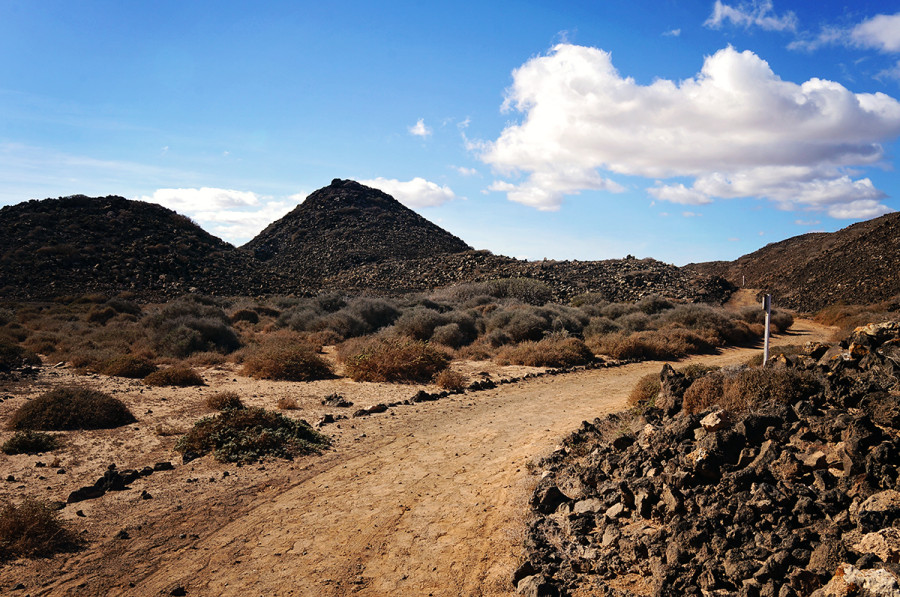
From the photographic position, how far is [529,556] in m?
4.82

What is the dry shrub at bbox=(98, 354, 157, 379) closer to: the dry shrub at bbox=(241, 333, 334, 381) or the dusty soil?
the dry shrub at bbox=(241, 333, 334, 381)

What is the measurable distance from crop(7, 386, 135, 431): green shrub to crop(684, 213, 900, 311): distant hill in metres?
38.3

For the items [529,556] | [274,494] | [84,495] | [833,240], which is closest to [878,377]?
[529,556]

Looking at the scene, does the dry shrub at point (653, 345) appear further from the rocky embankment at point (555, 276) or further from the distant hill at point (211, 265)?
the distant hill at point (211, 265)

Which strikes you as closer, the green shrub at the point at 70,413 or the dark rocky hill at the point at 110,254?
the green shrub at the point at 70,413

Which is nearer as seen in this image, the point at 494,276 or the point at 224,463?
the point at 224,463

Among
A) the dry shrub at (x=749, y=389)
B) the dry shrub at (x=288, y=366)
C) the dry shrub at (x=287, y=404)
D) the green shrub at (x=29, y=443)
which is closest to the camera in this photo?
the dry shrub at (x=749, y=389)

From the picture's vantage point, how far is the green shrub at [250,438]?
27.0 ft

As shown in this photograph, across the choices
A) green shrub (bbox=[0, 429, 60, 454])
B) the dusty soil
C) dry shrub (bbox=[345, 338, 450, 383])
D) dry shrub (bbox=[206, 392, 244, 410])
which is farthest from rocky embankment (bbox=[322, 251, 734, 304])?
green shrub (bbox=[0, 429, 60, 454])

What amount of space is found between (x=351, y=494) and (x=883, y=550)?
5.34 metres

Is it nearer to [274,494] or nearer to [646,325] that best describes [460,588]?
[274,494]

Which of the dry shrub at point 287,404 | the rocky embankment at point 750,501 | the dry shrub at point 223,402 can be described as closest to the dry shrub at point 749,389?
the rocky embankment at point 750,501

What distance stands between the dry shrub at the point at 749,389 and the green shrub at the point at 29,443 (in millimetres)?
9502

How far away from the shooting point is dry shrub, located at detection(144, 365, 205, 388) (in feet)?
43.7
